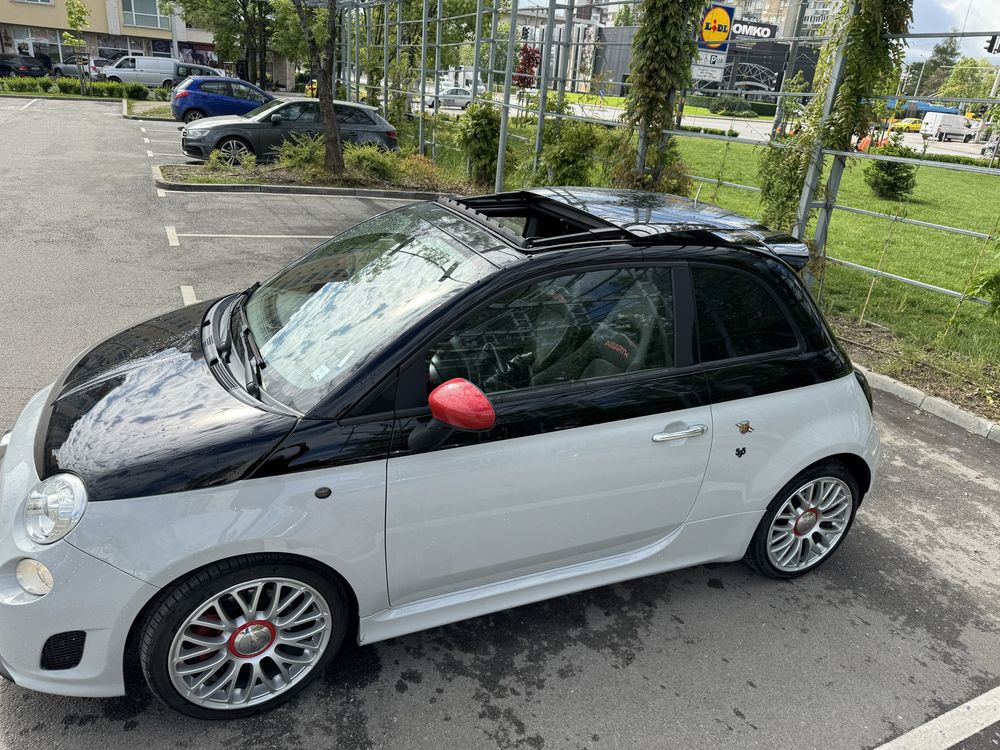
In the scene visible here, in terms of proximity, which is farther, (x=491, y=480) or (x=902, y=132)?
(x=902, y=132)

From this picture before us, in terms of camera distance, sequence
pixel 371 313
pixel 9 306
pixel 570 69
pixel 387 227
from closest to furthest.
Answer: pixel 371 313 → pixel 387 227 → pixel 9 306 → pixel 570 69

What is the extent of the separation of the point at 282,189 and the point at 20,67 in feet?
115

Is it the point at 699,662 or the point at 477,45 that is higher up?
the point at 477,45

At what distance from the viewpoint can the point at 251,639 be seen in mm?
2494

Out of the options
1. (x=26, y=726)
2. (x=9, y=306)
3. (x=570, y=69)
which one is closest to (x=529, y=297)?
(x=26, y=726)

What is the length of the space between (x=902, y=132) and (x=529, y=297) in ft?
20.6

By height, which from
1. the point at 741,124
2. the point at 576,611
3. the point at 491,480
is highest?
the point at 741,124

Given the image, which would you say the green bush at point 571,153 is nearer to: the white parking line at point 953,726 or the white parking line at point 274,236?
the white parking line at point 274,236

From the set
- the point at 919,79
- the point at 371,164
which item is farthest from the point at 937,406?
the point at 371,164

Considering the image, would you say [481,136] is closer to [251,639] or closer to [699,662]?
[699,662]

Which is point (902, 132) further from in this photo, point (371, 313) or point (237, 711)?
point (237, 711)

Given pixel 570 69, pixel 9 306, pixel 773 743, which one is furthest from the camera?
pixel 570 69

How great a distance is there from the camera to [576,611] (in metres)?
3.27

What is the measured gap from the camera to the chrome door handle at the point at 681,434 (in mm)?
2908
